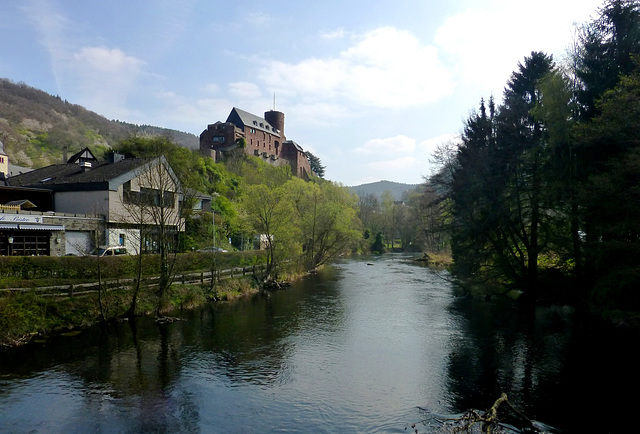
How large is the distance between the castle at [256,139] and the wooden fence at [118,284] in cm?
4297

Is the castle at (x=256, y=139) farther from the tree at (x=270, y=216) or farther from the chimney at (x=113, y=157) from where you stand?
the tree at (x=270, y=216)

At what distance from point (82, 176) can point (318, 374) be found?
89.3 feet

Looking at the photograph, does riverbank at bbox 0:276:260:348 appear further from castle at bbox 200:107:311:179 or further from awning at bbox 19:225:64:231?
castle at bbox 200:107:311:179

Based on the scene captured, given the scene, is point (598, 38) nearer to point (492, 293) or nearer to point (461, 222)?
point (461, 222)

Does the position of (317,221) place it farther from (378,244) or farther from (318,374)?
(378,244)

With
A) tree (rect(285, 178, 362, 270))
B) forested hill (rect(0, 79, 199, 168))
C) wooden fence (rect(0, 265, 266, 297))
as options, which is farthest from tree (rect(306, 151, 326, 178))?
wooden fence (rect(0, 265, 266, 297))

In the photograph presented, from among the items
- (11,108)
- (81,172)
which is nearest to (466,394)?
(81,172)

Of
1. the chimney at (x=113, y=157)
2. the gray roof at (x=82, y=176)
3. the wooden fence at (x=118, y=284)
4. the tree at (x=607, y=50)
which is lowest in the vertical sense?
the wooden fence at (x=118, y=284)

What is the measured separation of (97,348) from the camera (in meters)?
16.8

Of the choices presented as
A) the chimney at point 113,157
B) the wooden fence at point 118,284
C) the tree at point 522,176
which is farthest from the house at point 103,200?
the tree at point 522,176

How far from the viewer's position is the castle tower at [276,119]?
98375mm

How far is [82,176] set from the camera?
32.2 m

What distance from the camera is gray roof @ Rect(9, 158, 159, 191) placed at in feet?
99.7

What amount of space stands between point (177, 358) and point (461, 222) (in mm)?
23045
